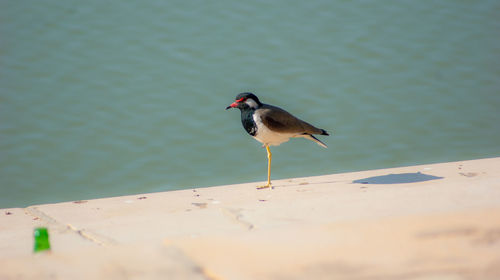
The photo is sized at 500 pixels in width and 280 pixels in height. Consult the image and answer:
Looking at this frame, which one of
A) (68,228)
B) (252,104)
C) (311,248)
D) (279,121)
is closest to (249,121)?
(252,104)

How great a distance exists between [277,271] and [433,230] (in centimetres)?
67

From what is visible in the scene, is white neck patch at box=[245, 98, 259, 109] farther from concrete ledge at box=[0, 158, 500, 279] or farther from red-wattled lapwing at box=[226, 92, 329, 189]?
concrete ledge at box=[0, 158, 500, 279]

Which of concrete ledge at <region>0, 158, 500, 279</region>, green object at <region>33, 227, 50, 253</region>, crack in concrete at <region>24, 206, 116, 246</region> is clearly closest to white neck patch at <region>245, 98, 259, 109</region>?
crack in concrete at <region>24, 206, 116, 246</region>

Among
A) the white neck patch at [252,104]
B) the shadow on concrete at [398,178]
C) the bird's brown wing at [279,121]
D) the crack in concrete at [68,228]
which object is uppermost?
the white neck patch at [252,104]

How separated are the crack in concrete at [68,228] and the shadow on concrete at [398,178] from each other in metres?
2.36

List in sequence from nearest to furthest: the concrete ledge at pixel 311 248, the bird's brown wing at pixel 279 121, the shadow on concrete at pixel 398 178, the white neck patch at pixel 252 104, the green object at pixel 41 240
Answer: the concrete ledge at pixel 311 248
the green object at pixel 41 240
the shadow on concrete at pixel 398 178
the bird's brown wing at pixel 279 121
the white neck patch at pixel 252 104

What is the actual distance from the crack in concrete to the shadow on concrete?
2365 mm

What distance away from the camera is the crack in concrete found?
317 centimetres

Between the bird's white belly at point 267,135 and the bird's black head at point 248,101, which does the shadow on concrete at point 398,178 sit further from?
the bird's black head at point 248,101

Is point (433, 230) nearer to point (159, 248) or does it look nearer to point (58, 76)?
point (159, 248)

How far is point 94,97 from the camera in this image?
363 inches

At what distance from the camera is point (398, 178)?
4.98 metres

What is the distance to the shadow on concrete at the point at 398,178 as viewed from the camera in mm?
4824

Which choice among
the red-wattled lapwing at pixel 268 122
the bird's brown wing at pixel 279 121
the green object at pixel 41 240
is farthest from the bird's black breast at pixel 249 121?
the green object at pixel 41 240
